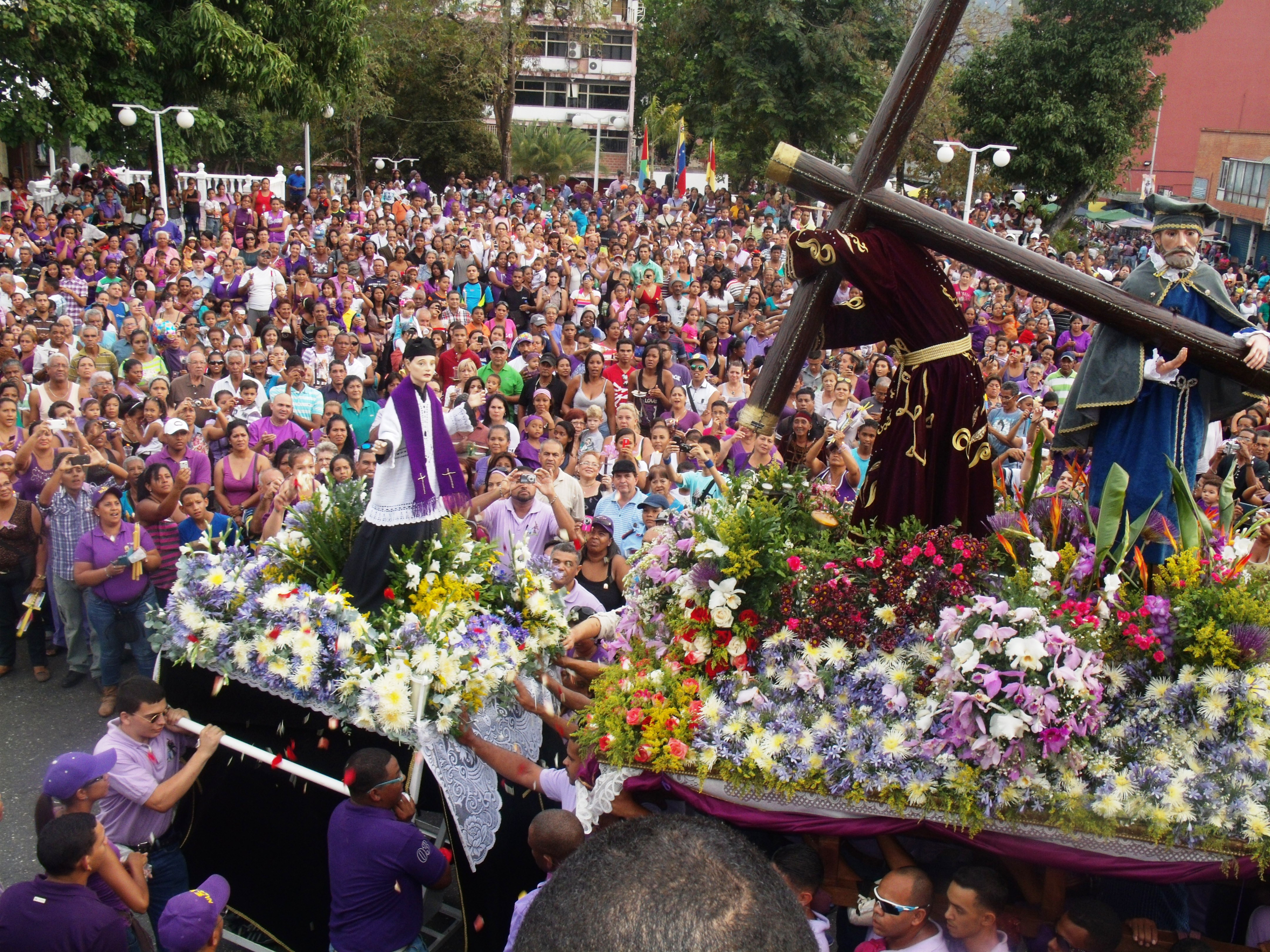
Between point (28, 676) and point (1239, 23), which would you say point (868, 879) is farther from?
point (1239, 23)

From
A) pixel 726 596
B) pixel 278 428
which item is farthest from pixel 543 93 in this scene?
pixel 726 596

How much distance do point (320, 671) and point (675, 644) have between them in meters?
1.68

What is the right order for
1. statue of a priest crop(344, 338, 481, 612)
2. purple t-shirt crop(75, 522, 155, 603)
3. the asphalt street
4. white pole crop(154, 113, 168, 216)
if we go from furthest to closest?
white pole crop(154, 113, 168, 216) < purple t-shirt crop(75, 522, 155, 603) < the asphalt street < statue of a priest crop(344, 338, 481, 612)

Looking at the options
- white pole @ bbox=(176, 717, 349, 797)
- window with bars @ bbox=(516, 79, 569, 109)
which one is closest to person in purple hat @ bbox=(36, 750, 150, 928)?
white pole @ bbox=(176, 717, 349, 797)

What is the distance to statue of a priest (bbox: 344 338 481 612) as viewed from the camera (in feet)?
18.2

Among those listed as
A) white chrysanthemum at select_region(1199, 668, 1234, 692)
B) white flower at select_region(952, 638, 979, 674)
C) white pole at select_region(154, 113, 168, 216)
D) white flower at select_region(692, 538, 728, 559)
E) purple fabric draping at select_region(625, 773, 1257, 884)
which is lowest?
purple fabric draping at select_region(625, 773, 1257, 884)

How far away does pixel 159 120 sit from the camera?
18.1 meters

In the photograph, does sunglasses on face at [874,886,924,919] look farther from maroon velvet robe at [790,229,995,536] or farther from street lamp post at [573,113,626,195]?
street lamp post at [573,113,626,195]

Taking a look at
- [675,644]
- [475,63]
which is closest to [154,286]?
[675,644]

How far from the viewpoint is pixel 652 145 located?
2163 inches

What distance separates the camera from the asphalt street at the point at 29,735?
5984 millimetres

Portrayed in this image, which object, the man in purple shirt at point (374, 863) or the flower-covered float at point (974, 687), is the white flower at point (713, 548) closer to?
the flower-covered float at point (974, 687)

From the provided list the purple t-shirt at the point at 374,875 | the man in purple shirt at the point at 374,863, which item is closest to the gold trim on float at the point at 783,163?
the man in purple shirt at the point at 374,863

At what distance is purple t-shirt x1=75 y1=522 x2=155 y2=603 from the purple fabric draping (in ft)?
15.2
